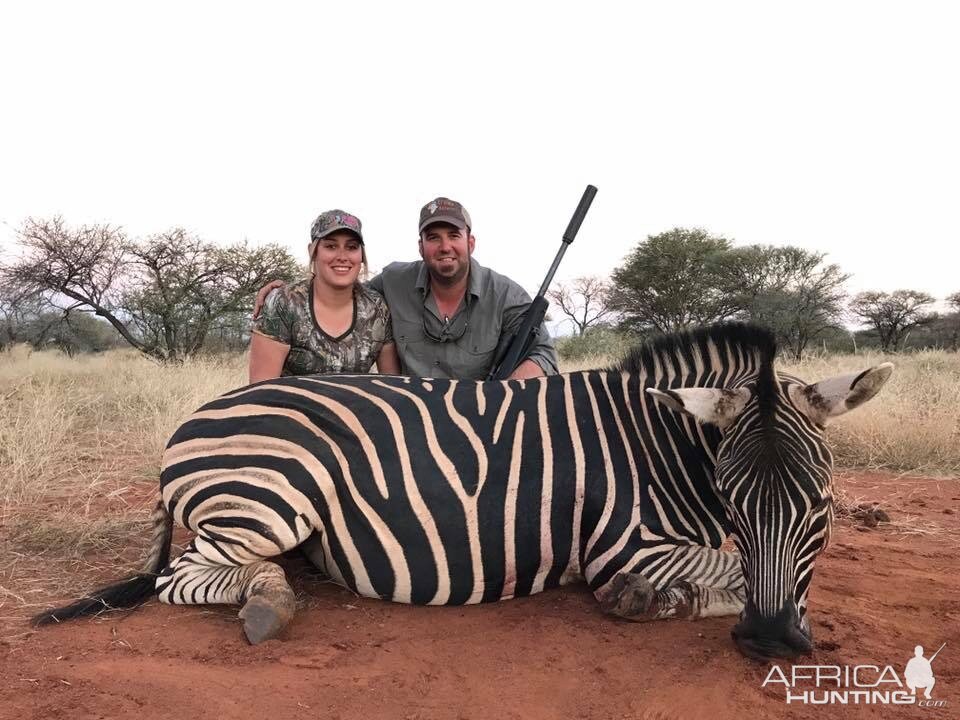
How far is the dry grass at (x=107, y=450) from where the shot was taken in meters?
3.79

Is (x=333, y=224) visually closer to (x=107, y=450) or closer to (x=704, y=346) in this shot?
(x=704, y=346)

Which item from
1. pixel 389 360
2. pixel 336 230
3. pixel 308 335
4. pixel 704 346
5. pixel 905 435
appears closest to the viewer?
pixel 704 346

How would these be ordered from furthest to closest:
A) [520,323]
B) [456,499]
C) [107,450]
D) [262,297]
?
1. [107,450]
2. [520,323]
3. [262,297]
4. [456,499]

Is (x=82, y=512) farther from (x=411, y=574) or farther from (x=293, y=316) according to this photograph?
(x=411, y=574)

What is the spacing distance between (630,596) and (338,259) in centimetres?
292

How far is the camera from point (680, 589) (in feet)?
9.49

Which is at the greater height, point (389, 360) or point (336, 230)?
point (336, 230)

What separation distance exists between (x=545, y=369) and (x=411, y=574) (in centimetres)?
234

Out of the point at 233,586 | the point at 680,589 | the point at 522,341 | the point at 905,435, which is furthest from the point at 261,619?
the point at 905,435

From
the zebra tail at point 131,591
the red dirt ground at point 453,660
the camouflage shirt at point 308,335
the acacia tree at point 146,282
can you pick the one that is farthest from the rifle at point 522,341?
the acacia tree at point 146,282

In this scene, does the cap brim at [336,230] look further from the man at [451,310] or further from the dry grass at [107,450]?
the dry grass at [107,450]

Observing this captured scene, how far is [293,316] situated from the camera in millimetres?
4707

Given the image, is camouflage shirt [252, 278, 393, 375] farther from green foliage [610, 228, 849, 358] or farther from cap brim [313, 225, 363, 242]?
green foliage [610, 228, 849, 358]

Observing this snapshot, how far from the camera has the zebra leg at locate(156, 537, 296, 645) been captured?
9.07ft
